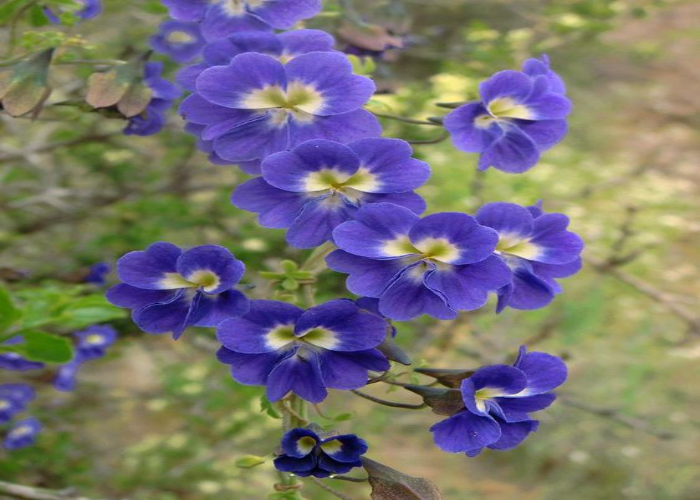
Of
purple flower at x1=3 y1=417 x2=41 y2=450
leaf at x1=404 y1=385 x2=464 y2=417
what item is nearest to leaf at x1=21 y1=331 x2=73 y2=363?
leaf at x1=404 y1=385 x2=464 y2=417

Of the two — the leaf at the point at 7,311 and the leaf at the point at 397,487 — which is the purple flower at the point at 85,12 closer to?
the leaf at the point at 7,311

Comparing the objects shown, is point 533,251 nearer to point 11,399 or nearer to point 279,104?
point 279,104

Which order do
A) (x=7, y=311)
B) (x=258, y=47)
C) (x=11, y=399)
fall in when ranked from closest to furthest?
(x=258, y=47)
(x=7, y=311)
(x=11, y=399)

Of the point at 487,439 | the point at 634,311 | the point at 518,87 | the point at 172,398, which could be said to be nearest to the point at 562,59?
the point at 634,311

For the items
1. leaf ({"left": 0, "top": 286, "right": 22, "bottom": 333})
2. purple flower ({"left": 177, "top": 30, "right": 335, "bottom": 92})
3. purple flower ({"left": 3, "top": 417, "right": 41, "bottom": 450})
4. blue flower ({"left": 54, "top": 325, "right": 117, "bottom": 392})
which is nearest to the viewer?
purple flower ({"left": 177, "top": 30, "right": 335, "bottom": 92})

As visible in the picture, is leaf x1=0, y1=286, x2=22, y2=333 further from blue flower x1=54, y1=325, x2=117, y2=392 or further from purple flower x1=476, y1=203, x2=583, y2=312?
purple flower x1=476, y1=203, x2=583, y2=312

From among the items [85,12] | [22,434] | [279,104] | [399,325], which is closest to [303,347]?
[279,104]
